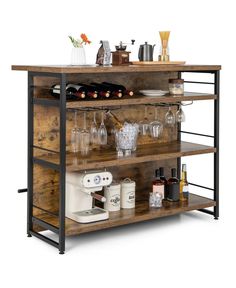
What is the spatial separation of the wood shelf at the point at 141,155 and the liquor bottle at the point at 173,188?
0.29 metres

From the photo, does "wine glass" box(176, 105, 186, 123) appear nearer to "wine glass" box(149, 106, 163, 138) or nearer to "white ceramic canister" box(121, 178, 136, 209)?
"wine glass" box(149, 106, 163, 138)

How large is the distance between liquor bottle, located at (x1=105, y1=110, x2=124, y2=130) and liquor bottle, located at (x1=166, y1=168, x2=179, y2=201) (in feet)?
2.71

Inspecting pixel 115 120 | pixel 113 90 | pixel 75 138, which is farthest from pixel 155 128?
pixel 75 138

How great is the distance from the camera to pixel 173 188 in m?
6.55

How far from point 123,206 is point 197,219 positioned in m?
0.85

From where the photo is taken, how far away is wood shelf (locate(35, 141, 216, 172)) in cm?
554

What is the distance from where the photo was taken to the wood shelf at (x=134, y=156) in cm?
554

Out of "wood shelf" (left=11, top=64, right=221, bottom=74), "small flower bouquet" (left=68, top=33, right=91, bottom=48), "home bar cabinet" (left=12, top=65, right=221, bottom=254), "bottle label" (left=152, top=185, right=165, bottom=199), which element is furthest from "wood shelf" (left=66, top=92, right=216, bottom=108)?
"bottle label" (left=152, top=185, right=165, bottom=199)

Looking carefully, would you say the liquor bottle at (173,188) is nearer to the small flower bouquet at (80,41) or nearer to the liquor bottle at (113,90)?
the liquor bottle at (113,90)

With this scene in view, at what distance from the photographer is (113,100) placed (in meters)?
5.62

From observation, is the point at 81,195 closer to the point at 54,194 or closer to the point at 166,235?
the point at 54,194

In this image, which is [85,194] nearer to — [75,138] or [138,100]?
[75,138]

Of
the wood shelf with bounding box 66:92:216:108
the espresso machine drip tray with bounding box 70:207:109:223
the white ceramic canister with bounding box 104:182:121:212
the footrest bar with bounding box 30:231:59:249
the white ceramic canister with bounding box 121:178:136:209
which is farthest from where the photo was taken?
the white ceramic canister with bounding box 121:178:136:209

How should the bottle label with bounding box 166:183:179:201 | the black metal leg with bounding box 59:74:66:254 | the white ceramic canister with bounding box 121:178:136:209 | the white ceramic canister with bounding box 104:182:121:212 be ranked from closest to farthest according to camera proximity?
the black metal leg with bounding box 59:74:66:254
the white ceramic canister with bounding box 104:182:121:212
the white ceramic canister with bounding box 121:178:136:209
the bottle label with bounding box 166:183:179:201
